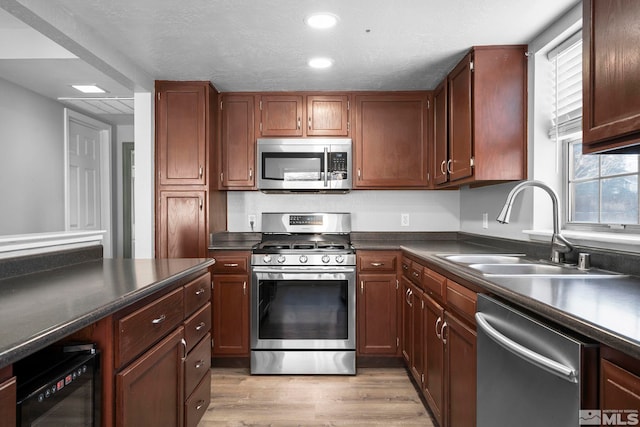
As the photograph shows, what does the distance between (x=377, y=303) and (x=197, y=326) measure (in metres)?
1.51

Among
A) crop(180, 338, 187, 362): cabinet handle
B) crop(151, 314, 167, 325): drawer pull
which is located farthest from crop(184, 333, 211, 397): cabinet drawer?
crop(151, 314, 167, 325): drawer pull

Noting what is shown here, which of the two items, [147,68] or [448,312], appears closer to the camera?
[448,312]

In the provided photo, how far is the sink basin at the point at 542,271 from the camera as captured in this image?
1.53 meters

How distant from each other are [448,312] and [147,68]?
2576 mm

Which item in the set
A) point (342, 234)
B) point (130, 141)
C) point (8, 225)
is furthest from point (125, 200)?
point (342, 234)

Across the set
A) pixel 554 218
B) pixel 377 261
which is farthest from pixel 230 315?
pixel 554 218

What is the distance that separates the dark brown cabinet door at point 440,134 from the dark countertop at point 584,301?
1.55 m

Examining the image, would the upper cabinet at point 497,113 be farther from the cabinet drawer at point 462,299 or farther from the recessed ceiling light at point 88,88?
the recessed ceiling light at point 88,88

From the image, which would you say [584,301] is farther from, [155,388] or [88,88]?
[88,88]

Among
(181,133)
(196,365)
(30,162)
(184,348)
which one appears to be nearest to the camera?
(184,348)

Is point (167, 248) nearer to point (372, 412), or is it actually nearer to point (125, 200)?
point (372, 412)

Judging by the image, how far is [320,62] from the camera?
275 cm

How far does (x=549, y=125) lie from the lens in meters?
2.30

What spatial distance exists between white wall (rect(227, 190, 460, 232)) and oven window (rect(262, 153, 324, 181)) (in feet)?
1.19
